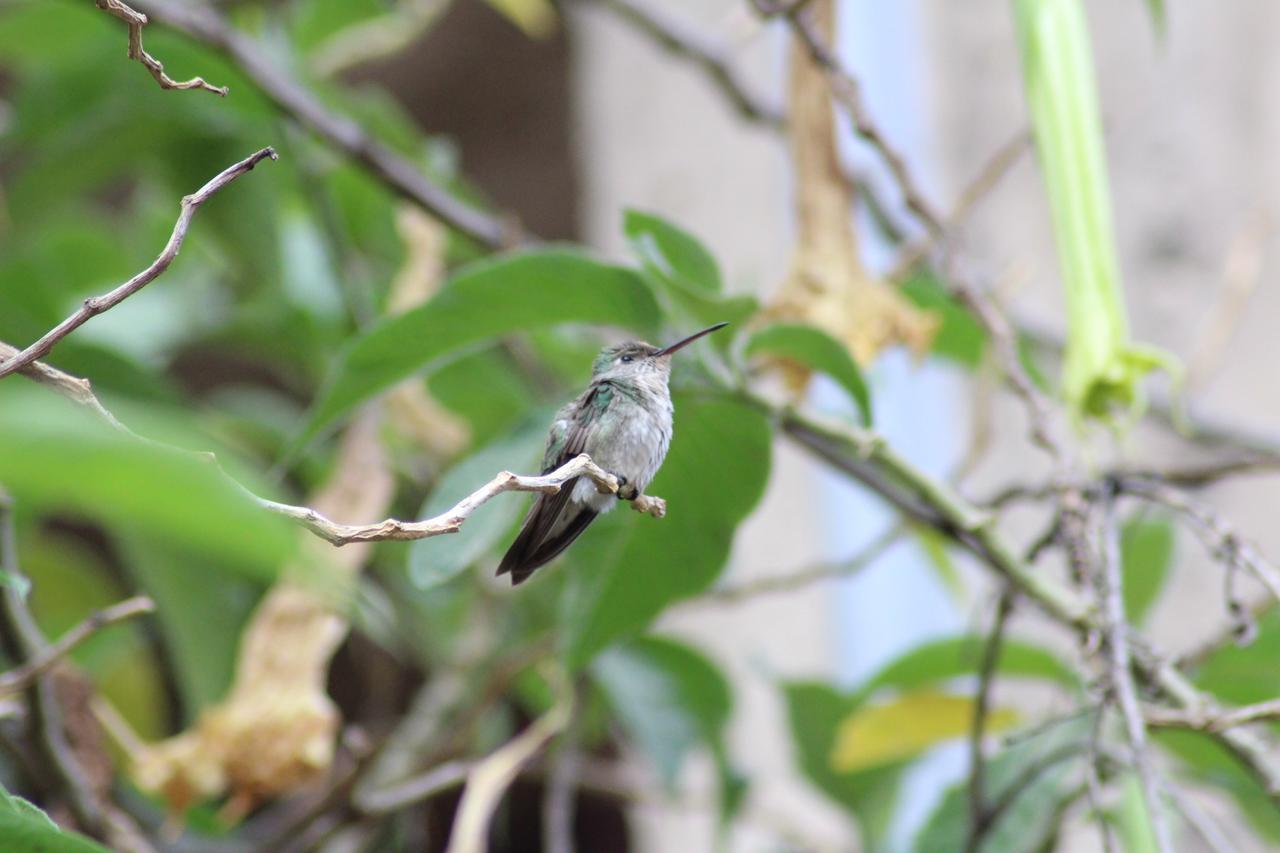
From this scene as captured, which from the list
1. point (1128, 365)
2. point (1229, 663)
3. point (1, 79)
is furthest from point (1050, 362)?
point (1, 79)

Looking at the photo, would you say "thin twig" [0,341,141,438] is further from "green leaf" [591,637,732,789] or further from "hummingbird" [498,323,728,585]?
"green leaf" [591,637,732,789]

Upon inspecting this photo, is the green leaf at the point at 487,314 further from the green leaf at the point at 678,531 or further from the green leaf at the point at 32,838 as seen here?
the green leaf at the point at 32,838

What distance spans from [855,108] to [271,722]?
55 cm

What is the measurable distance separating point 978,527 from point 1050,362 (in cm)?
113

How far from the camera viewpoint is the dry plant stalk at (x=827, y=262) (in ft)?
2.83

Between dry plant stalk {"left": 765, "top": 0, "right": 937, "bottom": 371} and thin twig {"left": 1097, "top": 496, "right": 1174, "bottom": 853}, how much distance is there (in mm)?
211

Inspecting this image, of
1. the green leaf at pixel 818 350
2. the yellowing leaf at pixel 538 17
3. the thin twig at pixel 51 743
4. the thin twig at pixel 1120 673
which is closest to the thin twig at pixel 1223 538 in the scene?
the thin twig at pixel 1120 673

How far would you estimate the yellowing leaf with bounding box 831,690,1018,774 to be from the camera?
3.39 ft

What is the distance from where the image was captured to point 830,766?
1.18m

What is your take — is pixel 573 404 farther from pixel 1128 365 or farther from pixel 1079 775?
pixel 1079 775

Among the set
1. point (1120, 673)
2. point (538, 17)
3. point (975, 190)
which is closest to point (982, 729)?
point (1120, 673)

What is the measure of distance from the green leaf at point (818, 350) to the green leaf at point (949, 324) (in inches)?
14.1

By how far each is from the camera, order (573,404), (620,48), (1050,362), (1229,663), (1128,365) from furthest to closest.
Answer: (620,48) < (1050,362) < (1229,663) < (1128,365) < (573,404)

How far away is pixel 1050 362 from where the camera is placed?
70.5 inches
